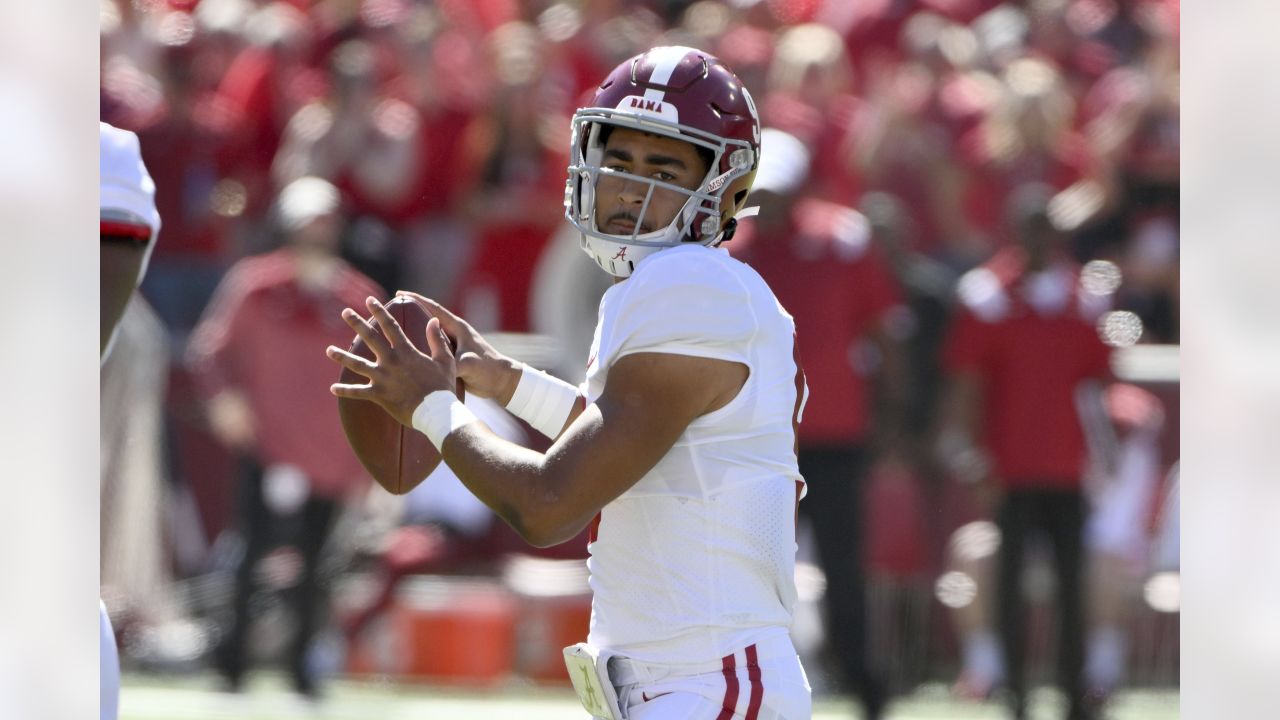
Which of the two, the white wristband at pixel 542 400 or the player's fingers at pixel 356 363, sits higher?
the player's fingers at pixel 356 363

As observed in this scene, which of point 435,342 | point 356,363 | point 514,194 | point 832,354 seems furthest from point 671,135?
point 514,194

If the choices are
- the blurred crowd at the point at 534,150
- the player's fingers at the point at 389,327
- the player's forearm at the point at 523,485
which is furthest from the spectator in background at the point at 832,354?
the player's forearm at the point at 523,485

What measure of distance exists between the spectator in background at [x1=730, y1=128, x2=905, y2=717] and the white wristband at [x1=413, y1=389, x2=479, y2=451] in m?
3.74

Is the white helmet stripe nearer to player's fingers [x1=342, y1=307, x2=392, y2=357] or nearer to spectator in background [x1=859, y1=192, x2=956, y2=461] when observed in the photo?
player's fingers [x1=342, y1=307, x2=392, y2=357]

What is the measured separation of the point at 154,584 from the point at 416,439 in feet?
14.0

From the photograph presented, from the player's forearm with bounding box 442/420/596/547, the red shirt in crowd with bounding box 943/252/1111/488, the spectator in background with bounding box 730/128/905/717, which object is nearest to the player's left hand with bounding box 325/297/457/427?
the player's forearm with bounding box 442/420/596/547

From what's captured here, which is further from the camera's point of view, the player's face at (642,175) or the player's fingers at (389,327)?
the player's face at (642,175)

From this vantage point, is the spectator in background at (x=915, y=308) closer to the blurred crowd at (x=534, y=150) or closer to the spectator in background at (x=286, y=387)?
the blurred crowd at (x=534, y=150)

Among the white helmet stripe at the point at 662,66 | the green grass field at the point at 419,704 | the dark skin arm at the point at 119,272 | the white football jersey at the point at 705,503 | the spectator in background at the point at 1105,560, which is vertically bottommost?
the green grass field at the point at 419,704

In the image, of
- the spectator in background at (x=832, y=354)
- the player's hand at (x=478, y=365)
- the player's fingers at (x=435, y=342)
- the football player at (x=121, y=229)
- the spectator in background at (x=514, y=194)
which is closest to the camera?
the player's fingers at (x=435, y=342)

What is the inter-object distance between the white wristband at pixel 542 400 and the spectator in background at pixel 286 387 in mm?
3612

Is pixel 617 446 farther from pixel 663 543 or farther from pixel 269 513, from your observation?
pixel 269 513

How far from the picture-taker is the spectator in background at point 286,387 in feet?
21.5

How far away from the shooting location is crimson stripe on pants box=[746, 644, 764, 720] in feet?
8.23
